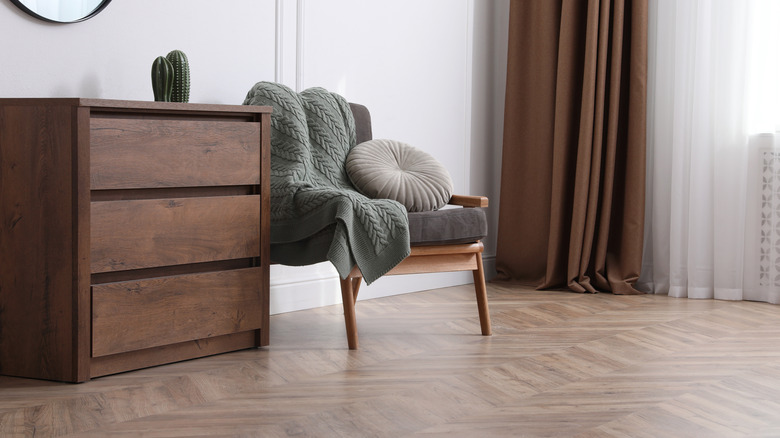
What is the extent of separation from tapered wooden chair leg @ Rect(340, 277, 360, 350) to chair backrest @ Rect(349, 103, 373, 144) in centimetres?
73

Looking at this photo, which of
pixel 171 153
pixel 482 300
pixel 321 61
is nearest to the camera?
pixel 171 153

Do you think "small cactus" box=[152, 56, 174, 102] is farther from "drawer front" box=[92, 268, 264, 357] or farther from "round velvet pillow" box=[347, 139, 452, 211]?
"round velvet pillow" box=[347, 139, 452, 211]

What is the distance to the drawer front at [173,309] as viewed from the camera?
222 centimetres

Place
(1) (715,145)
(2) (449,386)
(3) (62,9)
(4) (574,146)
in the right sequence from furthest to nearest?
(4) (574,146), (1) (715,145), (3) (62,9), (2) (449,386)

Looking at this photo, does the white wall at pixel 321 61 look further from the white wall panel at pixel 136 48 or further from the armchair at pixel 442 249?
the armchair at pixel 442 249

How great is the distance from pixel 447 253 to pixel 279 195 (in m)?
0.56

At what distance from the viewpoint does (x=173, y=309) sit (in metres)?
2.37

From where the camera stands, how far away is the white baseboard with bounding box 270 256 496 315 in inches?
127

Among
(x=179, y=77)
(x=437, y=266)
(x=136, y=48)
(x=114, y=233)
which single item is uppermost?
(x=136, y=48)

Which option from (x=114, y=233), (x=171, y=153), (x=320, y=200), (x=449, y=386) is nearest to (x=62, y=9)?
(x=171, y=153)

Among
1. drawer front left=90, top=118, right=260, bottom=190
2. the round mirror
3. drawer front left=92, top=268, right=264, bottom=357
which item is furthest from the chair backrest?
the round mirror

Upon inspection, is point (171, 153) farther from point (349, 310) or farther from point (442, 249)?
point (442, 249)

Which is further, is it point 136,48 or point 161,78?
point 136,48

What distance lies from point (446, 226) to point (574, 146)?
1470mm
